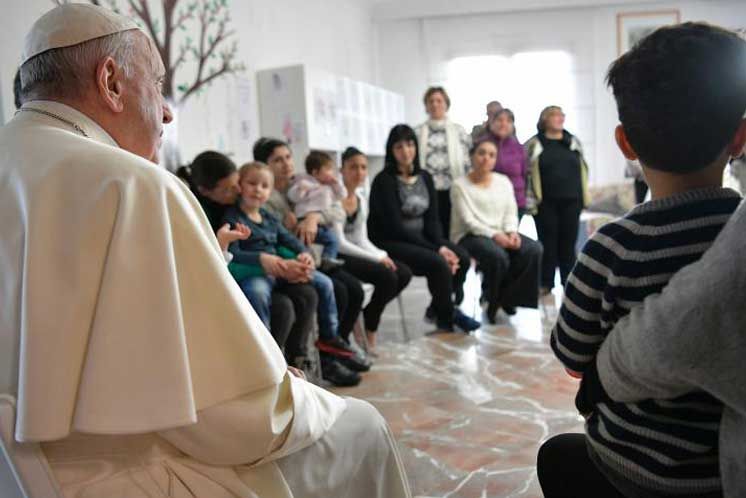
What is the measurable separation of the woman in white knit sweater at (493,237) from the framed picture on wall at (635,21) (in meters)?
4.71

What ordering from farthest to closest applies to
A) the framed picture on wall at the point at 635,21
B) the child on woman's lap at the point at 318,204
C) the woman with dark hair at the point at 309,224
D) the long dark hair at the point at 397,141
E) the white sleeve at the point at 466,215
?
the framed picture on wall at the point at 635,21, the white sleeve at the point at 466,215, the long dark hair at the point at 397,141, the child on woman's lap at the point at 318,204, the woman with dark hair at the point at 309,224

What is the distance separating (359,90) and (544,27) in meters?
2.96

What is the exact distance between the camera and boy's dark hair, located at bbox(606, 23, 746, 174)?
76 centimetres

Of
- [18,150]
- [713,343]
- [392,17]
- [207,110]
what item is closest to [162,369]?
[18,150]

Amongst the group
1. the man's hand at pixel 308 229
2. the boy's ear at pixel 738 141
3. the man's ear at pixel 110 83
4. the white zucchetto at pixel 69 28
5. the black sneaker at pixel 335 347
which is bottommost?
the black sneaker at pixel 335 347

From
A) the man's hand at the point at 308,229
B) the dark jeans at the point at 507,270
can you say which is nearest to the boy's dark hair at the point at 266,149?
the man's hand at the point at 308,229

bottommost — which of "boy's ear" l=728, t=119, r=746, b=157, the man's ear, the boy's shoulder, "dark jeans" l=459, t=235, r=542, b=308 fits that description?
"dark jeans" l=459, t=235, r=542, b=308

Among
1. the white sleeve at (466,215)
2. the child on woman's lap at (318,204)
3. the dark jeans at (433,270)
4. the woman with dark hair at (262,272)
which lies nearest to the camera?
the woman with dark hair at (262,272)

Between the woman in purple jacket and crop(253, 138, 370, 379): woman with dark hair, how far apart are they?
5.51 feet

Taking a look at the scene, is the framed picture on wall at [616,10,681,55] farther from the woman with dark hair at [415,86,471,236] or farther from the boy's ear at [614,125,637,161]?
the boy's ear at [614,125,637,161]

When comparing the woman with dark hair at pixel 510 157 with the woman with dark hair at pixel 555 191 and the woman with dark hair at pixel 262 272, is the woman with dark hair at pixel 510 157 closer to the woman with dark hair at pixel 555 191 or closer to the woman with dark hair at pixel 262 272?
the woman with dark hair at pixel 555 191

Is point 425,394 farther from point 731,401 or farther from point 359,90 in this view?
point 359,90

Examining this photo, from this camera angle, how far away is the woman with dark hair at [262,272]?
8.68 ft

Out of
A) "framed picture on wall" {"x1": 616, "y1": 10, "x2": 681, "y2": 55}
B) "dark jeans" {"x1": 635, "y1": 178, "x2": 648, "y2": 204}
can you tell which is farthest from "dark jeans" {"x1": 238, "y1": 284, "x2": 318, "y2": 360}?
"framed picture on wall" {"x1": 616, "y1": 10, "x2": 681, "y2": 55}
